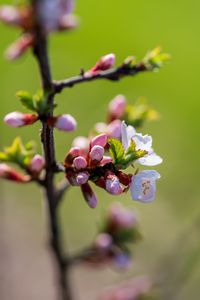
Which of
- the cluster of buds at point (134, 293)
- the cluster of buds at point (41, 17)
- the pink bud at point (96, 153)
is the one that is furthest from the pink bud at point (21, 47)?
the cluster of buds at point (134, 293)

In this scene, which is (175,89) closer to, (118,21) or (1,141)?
(118,21)

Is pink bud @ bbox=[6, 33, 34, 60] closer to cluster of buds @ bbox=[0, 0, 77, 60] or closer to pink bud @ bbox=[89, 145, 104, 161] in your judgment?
cluster of buds @ bbox=[0, 0, 77, 60]

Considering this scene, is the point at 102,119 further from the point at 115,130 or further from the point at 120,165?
the point at 120,165

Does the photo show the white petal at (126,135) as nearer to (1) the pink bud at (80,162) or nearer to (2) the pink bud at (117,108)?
(1) the pink bud at (80,162)

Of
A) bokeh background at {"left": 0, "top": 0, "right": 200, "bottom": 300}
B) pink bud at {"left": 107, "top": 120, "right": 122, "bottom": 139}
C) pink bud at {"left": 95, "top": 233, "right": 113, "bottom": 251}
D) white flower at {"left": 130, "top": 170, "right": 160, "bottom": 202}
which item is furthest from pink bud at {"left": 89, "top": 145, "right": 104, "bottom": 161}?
bokeh background at {"left": 0, "top": 0, "right": 200, "bottom": 300}

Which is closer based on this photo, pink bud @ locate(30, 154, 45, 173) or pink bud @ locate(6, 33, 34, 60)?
pink bud @ locate(6, 33, 34, 60)

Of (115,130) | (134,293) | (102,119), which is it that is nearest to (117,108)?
(115,130)

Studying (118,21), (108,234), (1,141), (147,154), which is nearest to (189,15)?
(118,21)
